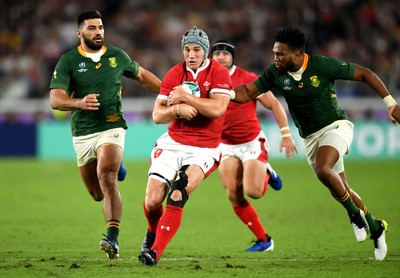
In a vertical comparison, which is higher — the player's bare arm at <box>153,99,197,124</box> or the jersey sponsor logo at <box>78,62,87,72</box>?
the jersey sponsor logo at <box>78,62,87,72</box>

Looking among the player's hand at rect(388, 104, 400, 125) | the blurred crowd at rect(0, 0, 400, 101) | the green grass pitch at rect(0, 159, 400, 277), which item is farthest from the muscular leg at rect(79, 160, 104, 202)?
the blurred crowd at rect(0, 0, 400, 101)

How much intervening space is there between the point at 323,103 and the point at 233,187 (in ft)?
6.55

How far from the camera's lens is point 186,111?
8547 mm

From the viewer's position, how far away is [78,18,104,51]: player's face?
9.88 metres

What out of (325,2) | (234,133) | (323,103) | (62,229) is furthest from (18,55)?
(323,103)

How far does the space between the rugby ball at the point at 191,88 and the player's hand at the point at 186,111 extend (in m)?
0.26

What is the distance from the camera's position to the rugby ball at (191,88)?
8.80 meters

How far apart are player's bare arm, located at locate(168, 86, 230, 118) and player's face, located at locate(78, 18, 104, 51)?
1.69 meters

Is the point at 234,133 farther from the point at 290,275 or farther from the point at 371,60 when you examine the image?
the point at 371,60

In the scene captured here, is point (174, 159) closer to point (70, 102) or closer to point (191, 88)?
point (191, 88)

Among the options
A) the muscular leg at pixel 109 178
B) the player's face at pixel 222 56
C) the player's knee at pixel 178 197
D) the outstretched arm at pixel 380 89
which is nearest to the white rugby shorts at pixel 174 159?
the player's knee at pixel 178 197

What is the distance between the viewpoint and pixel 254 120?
37.3 feet

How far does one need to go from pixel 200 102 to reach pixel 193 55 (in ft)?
1.90

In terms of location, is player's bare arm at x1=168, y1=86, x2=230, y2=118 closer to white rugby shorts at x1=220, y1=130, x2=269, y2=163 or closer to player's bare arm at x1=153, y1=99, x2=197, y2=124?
player's bare arm at x1=153, y1=99, x2=197, y2=124
